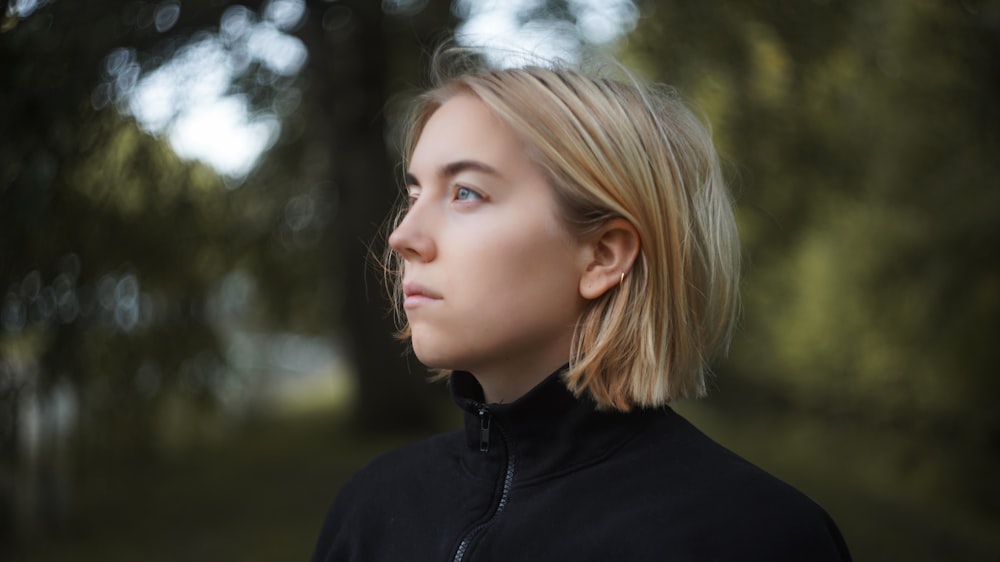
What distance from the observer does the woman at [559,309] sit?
5.04ft

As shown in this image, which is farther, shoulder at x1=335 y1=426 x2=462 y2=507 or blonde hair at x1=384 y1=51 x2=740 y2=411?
shoulder at x1=335 y1=426 x2=462 y2=507

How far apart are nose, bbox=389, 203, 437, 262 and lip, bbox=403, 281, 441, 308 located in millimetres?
45

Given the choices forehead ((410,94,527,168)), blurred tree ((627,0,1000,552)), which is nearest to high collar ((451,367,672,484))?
forehead ((410,94,527,168))

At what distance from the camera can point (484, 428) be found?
1.64 metres

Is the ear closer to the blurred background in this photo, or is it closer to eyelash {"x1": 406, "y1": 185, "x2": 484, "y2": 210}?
eyelash {"x1": 406, "y1": 185, "x2": 484, "y2": 210}

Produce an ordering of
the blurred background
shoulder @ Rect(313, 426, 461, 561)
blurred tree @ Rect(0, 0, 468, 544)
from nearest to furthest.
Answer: shoulder @ Rect(313, 426, 461, 561) < blurred tree @ Rect(0, 0, 468, 544) < the blurred background

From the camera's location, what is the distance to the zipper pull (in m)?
1.63

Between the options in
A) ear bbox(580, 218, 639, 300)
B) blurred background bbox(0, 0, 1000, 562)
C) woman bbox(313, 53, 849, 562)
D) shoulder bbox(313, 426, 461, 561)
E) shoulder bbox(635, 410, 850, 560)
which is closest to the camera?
shoulder bbox(635, 410, 850, 560)

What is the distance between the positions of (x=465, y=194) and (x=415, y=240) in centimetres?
12

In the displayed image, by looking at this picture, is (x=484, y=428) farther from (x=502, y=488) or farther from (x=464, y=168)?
(x=464, y=168)

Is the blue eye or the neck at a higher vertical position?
the blue eye

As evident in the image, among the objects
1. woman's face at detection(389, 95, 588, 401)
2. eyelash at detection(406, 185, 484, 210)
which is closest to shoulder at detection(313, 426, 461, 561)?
woman's face at detection(389, 95, 588, 401)

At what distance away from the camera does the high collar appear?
1.58 metres

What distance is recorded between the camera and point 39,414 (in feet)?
16.1
